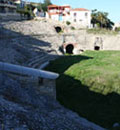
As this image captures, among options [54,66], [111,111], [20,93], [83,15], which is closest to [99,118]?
[111,111]

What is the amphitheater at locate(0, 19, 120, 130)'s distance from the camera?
8039mm

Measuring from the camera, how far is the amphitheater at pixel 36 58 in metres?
8.04

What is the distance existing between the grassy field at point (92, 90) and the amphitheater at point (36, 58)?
4.96 ft

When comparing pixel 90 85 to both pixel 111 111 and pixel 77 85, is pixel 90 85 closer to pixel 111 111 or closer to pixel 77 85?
pixel 77 85

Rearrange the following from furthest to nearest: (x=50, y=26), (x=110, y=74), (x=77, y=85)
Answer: (x=50, y=26) < (x=110, y=74) < (x=77, y=85)

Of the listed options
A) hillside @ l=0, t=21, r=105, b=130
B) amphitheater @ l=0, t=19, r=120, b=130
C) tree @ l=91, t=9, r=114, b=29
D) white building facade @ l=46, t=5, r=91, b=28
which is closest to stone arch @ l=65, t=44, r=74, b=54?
amphitheater @ l=0, t=19, r=120, b=130

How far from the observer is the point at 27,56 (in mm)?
25297

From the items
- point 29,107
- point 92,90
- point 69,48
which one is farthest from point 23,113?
point 69,48

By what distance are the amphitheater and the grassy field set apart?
4.96 feet

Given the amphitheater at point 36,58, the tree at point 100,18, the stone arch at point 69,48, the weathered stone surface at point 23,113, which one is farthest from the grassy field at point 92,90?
the tree at point 100,18

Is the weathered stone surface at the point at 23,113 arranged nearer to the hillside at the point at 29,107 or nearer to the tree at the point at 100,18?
the hillside at the point at 29,107

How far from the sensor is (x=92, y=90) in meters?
17.5

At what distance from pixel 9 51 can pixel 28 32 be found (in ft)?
47.2

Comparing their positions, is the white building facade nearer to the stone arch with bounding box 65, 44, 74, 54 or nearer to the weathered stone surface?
the stone arch with bounding box 65, 44, 74, 54
